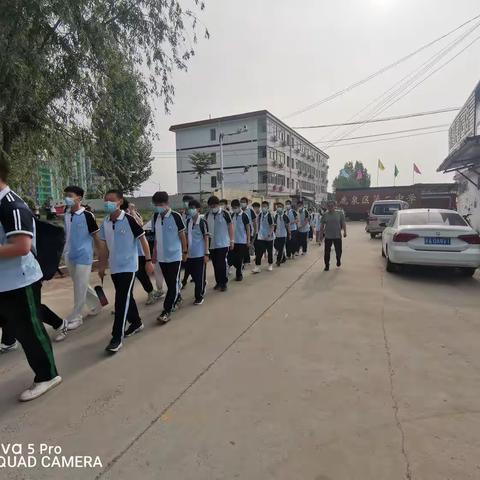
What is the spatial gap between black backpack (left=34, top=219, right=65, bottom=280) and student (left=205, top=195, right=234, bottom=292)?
3.64 metres

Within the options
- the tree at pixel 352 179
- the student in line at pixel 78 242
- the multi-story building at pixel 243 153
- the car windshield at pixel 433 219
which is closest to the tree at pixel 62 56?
the student in line at pixel 78 242

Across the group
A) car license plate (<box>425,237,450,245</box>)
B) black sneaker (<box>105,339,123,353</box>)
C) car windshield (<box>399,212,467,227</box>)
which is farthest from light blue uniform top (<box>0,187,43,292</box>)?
car windshield (<box>399,212,467,227</box>)

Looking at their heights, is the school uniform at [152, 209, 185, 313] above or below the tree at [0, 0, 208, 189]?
below

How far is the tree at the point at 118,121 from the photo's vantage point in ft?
28.9

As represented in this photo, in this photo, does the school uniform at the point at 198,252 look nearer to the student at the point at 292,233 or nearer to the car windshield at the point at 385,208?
the student at the point at 292,233

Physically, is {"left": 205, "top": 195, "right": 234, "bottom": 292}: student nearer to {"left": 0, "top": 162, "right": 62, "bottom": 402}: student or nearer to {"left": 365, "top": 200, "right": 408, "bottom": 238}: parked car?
{"left": 0, "top": 162, "right": 62, "bottom": 402}: student

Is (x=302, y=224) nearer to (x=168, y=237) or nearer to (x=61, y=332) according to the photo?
(x=168, y=237)

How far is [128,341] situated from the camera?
427cm

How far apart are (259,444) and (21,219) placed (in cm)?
232

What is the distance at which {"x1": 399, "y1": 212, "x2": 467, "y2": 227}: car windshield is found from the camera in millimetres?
7722

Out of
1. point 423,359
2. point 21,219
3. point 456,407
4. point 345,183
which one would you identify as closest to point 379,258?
point 423,359

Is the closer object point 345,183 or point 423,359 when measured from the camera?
point 423,359

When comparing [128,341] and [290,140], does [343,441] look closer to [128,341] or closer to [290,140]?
[128,341]

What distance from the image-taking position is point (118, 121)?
909 centimetres
